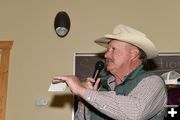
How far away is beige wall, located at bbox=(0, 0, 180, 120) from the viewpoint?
307cm

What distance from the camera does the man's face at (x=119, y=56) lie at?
2.04 m

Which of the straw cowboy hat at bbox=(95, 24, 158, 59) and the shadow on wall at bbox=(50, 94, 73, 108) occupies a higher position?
the straw cowboy hat at bbox=(95, 24, 158, 59)

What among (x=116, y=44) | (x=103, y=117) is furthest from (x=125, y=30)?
(x=103, y=117)

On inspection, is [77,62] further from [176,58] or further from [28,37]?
[176,58]

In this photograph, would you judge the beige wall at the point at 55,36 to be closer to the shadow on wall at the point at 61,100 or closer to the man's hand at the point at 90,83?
the shadow on wall at the point at 61,100

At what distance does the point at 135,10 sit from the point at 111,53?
120 cm

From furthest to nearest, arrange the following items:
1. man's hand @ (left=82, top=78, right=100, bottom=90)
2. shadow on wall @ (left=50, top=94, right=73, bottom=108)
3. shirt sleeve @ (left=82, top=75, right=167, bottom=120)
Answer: shadow on wall @ (left=50, top=94, right=73, bottom=108) < man's hand @ (left=82, top=78, right=100, bottom=90) < shirt sleeve @ (left=82, top=75, right=167, bottom=120)

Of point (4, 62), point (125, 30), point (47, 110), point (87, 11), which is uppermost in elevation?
point (87, 11)

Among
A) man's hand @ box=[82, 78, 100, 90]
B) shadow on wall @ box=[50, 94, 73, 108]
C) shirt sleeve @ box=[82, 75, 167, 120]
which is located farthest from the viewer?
shadow on wall @ box=[50, 94, 73, 108]

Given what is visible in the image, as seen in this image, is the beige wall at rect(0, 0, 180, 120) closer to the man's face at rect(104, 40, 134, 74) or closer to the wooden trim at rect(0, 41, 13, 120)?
the wooden trim at rect(0, 41, 13, 120)

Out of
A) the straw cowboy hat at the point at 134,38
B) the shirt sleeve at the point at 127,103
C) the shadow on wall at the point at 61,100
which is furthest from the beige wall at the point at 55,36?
the shirt sleeve at the point at 127,103

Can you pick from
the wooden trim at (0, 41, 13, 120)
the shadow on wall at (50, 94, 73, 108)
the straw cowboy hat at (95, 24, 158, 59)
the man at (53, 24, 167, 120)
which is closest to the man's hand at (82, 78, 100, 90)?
the man at (53, 24, 167, 120)

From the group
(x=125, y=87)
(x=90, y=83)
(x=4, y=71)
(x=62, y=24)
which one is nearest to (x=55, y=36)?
(x=62, y=24)

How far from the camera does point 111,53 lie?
2068mm
